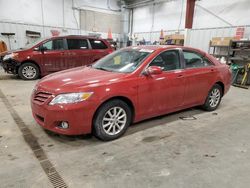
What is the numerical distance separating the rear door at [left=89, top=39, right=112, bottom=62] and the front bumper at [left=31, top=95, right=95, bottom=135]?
523 centimetres

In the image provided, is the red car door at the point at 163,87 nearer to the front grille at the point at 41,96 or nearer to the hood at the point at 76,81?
the hood at the point at 76,81

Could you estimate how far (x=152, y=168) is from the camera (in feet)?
7.50

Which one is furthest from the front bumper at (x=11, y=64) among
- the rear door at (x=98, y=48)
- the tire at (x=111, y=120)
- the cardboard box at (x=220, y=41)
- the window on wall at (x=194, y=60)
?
the cardboard box at (x=220, y=41)

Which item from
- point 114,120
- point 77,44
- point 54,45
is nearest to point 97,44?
point 77,44

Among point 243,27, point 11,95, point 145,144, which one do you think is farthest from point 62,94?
point 243,27

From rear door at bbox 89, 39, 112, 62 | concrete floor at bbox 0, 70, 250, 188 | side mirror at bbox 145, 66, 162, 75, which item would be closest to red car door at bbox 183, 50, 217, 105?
concrete floor at bbox 0, 70, 250, 188

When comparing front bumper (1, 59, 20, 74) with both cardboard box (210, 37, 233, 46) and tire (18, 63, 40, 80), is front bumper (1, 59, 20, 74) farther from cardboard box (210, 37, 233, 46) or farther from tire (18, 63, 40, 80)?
cardboard box (210, 37, 233, 46)

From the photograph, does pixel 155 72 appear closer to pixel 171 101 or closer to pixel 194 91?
pixel 171 101

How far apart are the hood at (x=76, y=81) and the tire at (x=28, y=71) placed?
4.44 m

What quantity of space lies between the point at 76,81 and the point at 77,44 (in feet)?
16.5

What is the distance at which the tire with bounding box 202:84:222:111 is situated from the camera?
13.6 feet

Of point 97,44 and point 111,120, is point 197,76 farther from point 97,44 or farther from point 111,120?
point 97,44

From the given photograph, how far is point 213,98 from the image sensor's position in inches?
166

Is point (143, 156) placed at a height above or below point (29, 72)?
below
